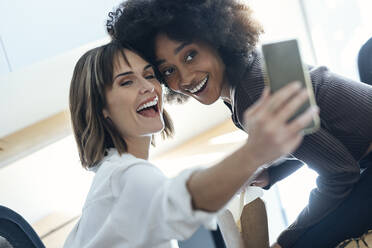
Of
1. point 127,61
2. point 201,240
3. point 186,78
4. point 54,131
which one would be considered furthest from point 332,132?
point 54,131

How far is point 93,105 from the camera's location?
3.55 ft

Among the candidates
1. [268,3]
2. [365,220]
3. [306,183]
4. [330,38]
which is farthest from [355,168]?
[330,38]

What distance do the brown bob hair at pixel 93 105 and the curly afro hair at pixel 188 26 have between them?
0.11 m

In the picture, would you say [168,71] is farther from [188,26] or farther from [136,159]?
[136,159]

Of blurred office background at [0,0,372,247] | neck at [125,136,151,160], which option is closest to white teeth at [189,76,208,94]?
neck at [125,136,151,160]

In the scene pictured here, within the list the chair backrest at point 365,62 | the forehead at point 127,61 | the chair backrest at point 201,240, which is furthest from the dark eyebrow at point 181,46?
the chair backrest at point 201,240

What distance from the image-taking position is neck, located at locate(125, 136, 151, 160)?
1.10 m

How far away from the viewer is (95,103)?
1088mm

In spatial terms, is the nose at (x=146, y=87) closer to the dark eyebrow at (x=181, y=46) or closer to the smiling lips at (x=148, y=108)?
the smiling lips at (x=148, y=108)

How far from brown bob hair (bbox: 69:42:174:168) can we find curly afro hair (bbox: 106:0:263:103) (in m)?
0.11

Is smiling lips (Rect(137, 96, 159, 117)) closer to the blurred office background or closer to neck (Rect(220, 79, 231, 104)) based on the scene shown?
→ neck (Rect(220, 79, 231, 104))

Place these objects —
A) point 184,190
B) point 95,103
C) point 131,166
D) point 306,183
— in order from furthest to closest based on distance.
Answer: point 306,183, point 95,103, point 131,166, point 184,190

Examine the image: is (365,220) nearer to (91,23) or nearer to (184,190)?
(184,190)

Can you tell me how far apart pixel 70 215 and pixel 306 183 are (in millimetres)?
954
